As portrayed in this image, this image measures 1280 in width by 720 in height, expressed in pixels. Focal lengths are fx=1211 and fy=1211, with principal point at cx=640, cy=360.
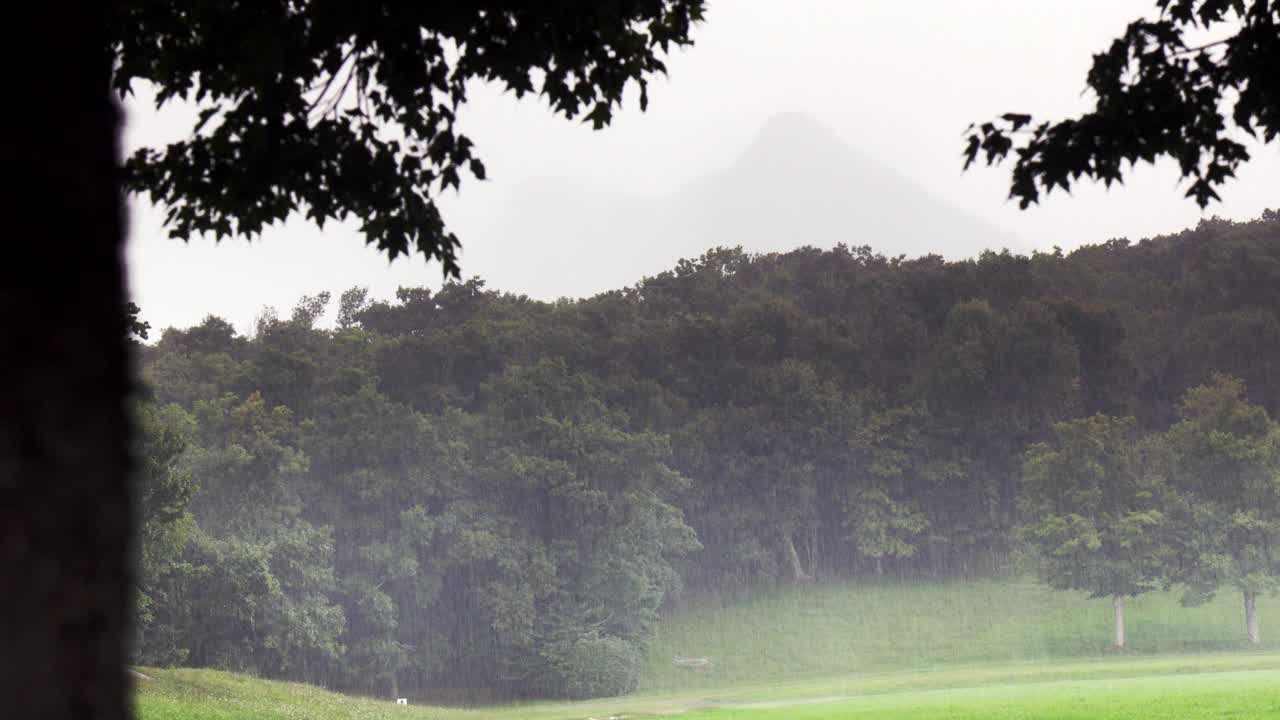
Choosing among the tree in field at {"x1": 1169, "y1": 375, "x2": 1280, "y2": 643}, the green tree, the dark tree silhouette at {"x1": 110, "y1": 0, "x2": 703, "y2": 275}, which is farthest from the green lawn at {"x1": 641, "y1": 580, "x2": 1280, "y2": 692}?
the dark tree silhouette at {"x1": 110, "y1": 0, "x2": 703, "y2": 275}

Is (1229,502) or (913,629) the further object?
(913,629)

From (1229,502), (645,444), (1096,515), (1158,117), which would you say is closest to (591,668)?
(645,444)

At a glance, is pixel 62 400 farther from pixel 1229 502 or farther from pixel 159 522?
pixel 1229 502

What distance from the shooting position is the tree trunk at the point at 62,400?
2.62 metres

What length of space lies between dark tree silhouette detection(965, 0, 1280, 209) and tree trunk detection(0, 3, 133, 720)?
5533mm

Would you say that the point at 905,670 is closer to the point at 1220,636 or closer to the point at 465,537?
the point at 1220,636

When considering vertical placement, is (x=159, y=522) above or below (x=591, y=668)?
above

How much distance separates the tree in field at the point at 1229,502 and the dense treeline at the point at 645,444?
0.62 ft

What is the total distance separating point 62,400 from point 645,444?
49.7 m

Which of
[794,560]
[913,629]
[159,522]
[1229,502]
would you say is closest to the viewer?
[159,522]

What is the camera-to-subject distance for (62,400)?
2715mm

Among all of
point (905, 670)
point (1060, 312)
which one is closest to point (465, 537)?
point (905, 670)

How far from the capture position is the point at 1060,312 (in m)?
65.2

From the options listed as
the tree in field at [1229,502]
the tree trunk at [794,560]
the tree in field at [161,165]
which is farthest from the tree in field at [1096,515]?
the tree in field at [161,165]
